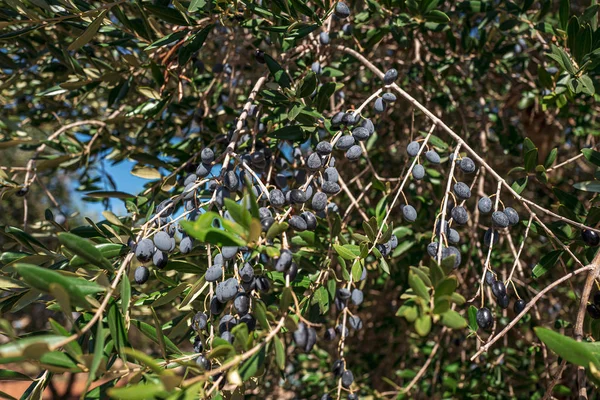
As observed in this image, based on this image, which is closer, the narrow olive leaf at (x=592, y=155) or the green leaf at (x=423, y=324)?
the green leaf at (x=423, y=324)

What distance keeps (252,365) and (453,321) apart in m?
0.35

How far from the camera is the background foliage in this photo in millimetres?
798

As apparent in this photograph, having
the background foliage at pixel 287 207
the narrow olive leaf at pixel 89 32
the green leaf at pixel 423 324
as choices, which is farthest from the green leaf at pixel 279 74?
the green leaf at pixel 423 324

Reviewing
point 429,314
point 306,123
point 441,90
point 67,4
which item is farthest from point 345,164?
point 429,314

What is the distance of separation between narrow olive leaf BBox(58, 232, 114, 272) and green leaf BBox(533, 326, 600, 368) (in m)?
0.80

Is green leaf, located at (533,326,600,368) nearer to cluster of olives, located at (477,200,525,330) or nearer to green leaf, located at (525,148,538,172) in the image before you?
cluster of olives, located at (477,200,525,330)

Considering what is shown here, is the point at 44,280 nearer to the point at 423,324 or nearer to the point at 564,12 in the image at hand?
the point at 423,324

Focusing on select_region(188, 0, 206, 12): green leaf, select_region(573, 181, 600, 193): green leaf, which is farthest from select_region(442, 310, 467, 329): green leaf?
select_region(188, 0, 206, 12): green leaf

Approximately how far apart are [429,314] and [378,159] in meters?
1.37

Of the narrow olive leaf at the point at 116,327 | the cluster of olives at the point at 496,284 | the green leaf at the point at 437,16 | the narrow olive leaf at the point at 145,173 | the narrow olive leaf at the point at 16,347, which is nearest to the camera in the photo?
the narrow olive leaf at the point at 16,347

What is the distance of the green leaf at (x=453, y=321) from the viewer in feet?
2.32

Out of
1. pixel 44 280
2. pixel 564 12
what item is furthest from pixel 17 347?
pixel 564 12

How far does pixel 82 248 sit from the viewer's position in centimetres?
85

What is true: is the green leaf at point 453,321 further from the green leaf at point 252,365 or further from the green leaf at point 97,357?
the green leaf at point 97,357
